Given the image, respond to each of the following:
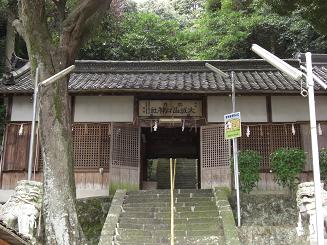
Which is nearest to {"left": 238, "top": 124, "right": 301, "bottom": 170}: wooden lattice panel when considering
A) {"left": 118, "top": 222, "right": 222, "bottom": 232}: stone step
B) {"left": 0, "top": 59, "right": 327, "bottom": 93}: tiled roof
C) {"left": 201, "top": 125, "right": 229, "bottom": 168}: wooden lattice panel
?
{"left": 201, "top": 125, "right": 229, "bottom": 168}: wooden lattice panel

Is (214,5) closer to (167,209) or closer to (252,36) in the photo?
(252,36)

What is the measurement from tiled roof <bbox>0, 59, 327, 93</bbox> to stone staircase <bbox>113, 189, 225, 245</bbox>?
11.9ft

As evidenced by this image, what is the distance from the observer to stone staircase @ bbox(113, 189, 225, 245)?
1066 centimetres

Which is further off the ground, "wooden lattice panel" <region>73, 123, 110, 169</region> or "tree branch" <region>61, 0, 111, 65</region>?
"tree branch" <region>61, 0, 111, 65</region>

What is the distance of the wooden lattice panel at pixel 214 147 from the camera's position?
14188 millimetres

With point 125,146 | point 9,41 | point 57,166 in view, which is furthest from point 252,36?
point 57,166

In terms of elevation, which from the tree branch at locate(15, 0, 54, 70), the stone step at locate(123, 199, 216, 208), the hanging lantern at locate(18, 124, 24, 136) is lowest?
the stone step at locate(123, 199, 216, 208)

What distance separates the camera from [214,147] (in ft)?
47.4

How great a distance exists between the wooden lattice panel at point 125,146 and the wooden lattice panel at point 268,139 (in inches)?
143

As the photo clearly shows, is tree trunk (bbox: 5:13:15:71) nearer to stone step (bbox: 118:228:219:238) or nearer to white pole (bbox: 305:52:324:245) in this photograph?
stone step (bbox: 118:228:219:238)

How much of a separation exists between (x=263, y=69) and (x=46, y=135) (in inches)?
419

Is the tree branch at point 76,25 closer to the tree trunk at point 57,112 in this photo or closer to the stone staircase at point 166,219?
the tree trunk at point 57,112

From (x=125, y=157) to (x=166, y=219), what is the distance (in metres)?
3.49

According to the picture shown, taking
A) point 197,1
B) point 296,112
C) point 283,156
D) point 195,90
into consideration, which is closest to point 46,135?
point 195,90
